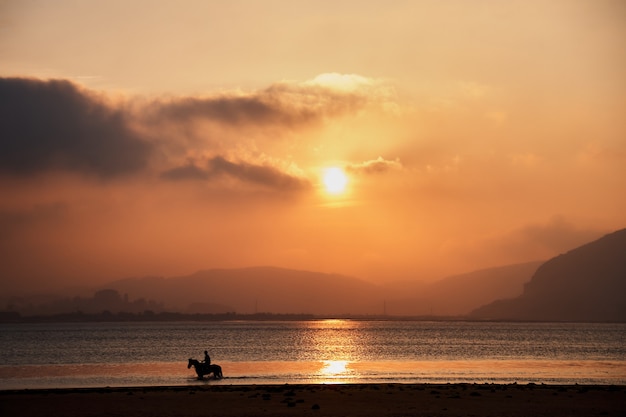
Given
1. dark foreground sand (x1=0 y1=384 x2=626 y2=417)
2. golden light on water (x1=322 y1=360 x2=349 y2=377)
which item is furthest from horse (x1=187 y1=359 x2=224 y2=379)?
dark foreground sand (x1=0 y1=384 x2=626 y2=417)

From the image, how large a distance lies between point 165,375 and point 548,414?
3952 centimetres

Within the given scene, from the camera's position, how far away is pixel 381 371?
6962cm

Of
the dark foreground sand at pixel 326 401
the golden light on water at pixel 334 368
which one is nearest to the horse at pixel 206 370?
the golden light on water at pixel 334 368

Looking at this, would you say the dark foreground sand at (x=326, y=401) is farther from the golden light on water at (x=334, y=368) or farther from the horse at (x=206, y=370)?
the golden light on water at (x=334, y=368)

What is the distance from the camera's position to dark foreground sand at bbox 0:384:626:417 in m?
35.6

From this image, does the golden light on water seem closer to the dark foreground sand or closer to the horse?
the horse

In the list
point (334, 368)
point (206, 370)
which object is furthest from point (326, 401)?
point (334, 368)

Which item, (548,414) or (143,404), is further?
(143,404)

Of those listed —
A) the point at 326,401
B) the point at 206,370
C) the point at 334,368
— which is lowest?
the point at 334,368

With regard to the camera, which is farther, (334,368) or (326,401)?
(334,368)

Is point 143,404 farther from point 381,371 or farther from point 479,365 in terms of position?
point 479,365

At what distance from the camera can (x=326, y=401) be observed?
39.4m

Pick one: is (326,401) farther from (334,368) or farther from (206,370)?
(334,368)

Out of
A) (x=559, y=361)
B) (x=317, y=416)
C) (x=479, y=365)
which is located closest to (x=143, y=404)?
(x=317, y=416)
